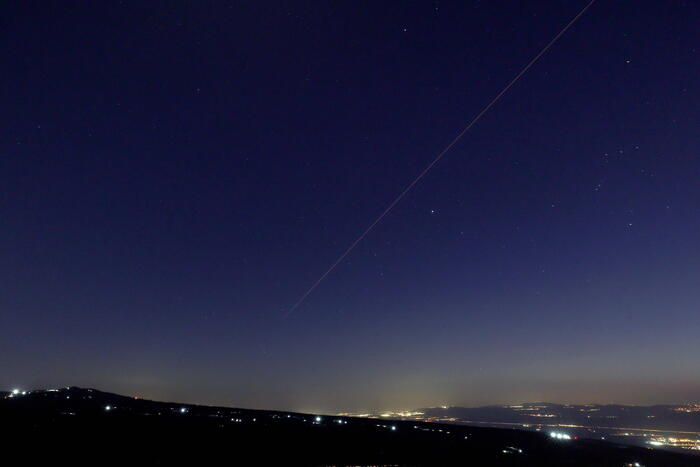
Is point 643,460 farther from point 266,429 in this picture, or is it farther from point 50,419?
point 50,419

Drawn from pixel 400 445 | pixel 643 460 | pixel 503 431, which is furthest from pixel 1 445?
pixel 503 431

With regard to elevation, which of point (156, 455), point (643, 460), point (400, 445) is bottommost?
point (643, 460)

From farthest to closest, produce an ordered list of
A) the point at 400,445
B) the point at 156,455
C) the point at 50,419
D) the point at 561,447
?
the point at 561,447 → the point at 400,445 → the point at 50,419 → the point at 156,455

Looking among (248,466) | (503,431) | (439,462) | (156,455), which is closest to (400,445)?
(439,462)

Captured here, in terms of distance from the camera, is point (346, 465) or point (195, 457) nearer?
point (195, 457)

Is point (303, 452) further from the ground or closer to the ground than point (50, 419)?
closer to the ground

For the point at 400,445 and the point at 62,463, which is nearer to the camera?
the point at 62,463

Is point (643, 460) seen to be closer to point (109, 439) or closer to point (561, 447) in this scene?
point (561, 447)

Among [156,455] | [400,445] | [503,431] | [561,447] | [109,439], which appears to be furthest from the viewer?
[503,431]
